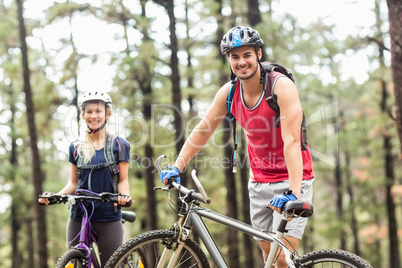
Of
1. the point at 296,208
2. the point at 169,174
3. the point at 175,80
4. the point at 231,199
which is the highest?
the point at 175,80

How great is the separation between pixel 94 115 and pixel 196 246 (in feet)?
6.06

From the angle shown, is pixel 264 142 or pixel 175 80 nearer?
pixel 264 142

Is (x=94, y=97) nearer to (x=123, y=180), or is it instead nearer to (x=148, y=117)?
(x=123, y=180)

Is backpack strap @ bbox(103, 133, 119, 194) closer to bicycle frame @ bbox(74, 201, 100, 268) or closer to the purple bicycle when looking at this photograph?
the purple bicycle

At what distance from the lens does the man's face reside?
11.4ft

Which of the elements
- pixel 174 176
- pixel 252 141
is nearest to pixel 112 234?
pixel 174 176

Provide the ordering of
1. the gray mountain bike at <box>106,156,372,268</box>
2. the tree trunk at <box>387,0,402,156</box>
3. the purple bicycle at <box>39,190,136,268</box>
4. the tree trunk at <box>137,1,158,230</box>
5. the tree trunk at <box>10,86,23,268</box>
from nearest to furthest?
the gray mountain bike at <box>106,156,372,268</box>, the purple bicycle at <box>39,190,136,268</box>, the tree trunk at <box>387,0,402,156</box>, the tree trunk at <box>137,1,158,230</box>, the tree trunk at <box>10,86,23,268</box>

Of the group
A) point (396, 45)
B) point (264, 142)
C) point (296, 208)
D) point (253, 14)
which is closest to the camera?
point (296, 208)

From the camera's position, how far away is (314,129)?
19.0 metres

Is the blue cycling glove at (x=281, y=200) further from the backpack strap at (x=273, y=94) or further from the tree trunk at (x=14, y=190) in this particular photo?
the tree trunk at (x=14, y=190)

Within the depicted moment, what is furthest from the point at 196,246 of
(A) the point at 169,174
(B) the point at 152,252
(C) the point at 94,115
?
(C) the point at 94,115

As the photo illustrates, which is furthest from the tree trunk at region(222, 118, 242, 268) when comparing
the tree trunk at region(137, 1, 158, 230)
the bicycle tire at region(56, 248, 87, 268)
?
the bicycle tire at region(56, 248, 87, 268)

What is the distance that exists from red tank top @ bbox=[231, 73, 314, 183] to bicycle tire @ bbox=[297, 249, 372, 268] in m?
0.79

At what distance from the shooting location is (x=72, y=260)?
370cm
